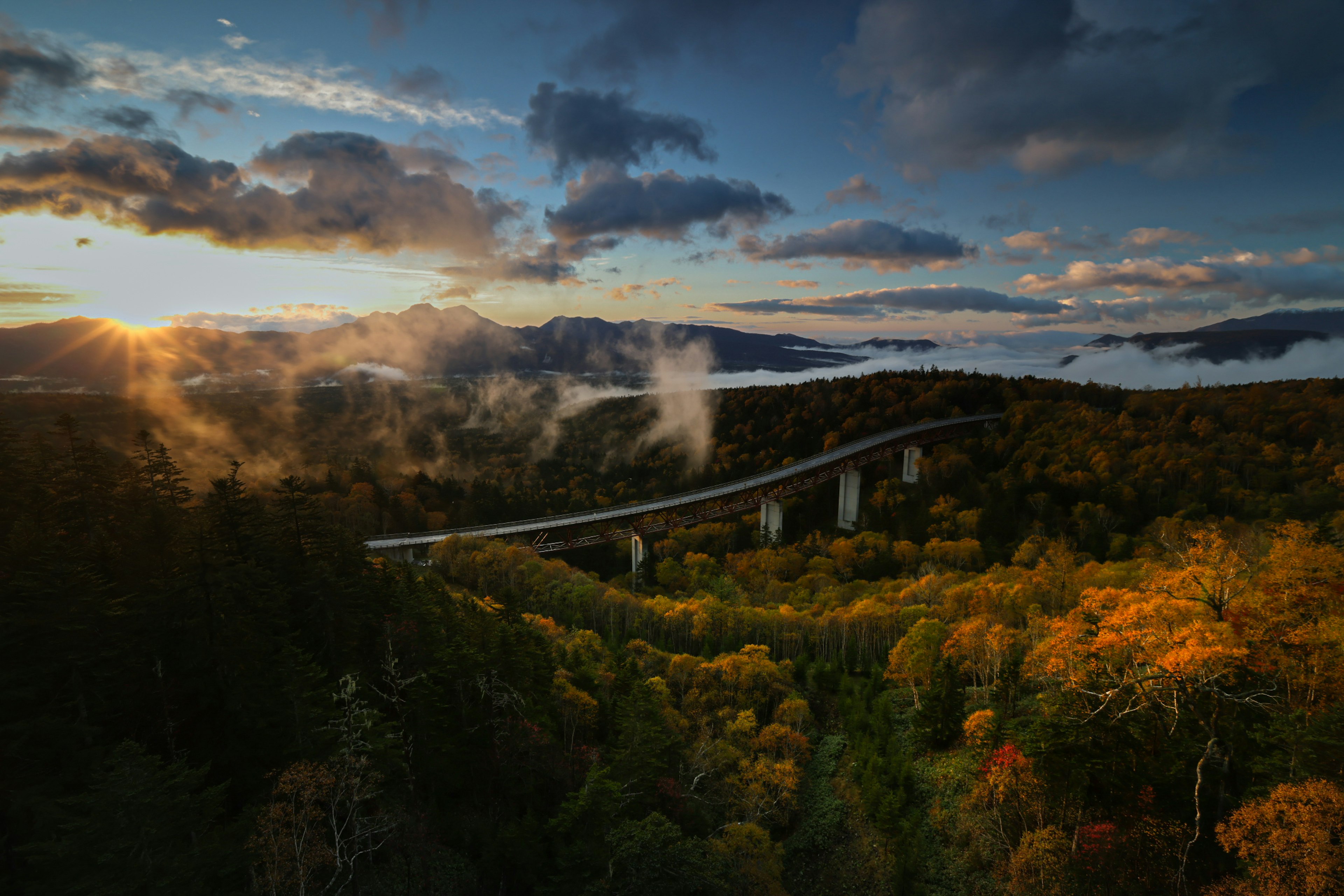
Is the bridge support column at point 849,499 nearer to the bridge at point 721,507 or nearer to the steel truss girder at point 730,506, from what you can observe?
the bridge at point 721,507

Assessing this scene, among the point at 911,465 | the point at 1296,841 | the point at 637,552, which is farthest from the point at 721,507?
the point at 1296,841

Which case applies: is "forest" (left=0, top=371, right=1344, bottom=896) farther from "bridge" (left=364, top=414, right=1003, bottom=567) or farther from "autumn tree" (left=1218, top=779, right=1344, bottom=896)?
"bridge" (left=364, top=414, right=1003, bottom=567)

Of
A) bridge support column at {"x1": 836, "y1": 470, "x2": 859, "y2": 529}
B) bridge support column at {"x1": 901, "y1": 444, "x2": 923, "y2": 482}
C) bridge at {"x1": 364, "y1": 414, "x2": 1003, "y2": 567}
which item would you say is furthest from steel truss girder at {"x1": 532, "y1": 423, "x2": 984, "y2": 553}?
bridge support column at {"x1": 836, "y1": 470, "x2": 859, "y2": 529}

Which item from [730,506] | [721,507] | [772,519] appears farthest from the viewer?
[772,519]

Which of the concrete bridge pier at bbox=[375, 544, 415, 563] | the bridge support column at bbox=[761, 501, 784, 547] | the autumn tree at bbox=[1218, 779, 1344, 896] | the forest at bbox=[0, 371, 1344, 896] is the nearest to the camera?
the autumn tree at bbox=[1218, 779, 1344, 896]

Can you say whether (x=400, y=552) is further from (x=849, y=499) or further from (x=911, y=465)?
(x=911, y=465)

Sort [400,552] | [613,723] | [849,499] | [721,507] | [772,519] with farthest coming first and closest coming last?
[849,499] < [772,519] < [721,507] < [400,552] < [613,723]
